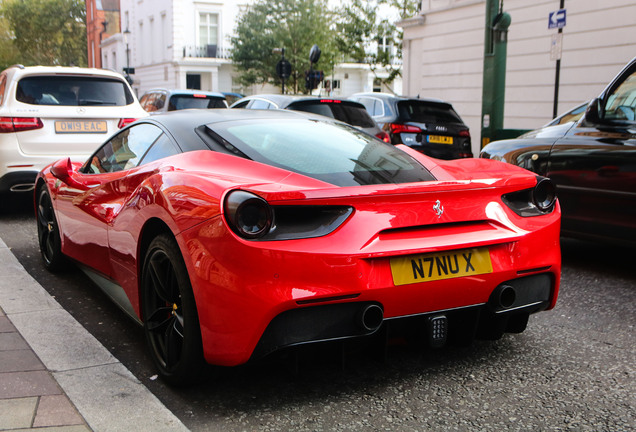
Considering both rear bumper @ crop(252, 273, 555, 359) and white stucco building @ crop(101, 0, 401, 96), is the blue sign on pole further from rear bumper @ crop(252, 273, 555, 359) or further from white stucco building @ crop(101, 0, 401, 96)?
white stucco building @ crop(101, 0, 401, 96)

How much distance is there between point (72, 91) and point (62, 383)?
19.2 ft

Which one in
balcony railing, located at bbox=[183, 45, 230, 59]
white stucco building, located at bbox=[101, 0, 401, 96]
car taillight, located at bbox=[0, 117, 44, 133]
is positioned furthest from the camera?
balcony railing, located at bbox=[183, 45, 230, 59]

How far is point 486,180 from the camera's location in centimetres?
319

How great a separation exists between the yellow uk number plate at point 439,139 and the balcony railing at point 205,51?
127 feet

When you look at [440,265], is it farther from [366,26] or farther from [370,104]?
[366,26]

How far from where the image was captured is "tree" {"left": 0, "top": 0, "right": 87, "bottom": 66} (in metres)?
74.9

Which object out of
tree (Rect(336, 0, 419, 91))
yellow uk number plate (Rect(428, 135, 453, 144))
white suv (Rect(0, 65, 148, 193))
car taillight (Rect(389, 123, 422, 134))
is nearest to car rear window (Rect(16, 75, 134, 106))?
white suv (Rect(0, 65, 148, 193))

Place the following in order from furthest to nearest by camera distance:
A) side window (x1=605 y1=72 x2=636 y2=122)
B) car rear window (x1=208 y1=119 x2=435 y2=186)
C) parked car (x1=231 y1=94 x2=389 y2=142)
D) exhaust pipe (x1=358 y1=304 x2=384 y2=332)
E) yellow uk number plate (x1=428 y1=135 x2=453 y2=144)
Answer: yellow uk number plate (x1=428 y1=135 x2=453 y2=144)
parked car (x1=231 y1=94 x2=389 y2=142)
side window (x1=605 y1=72 x2=636 y2=122)
car rear window (x1=208 y1=119 x2=435 y2=186)
exhaust pipe (x1=358 y1=304 x2=384 y2=332)

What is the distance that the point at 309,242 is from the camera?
2.74 metres

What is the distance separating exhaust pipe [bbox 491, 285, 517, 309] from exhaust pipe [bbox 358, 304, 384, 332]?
1.92 feet

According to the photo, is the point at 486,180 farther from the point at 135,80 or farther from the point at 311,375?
the point at 135,80

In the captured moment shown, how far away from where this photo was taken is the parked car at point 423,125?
12.0 meters

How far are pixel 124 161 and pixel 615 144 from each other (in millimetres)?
3547

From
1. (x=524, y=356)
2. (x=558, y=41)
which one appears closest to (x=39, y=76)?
(x=524, y=356)
